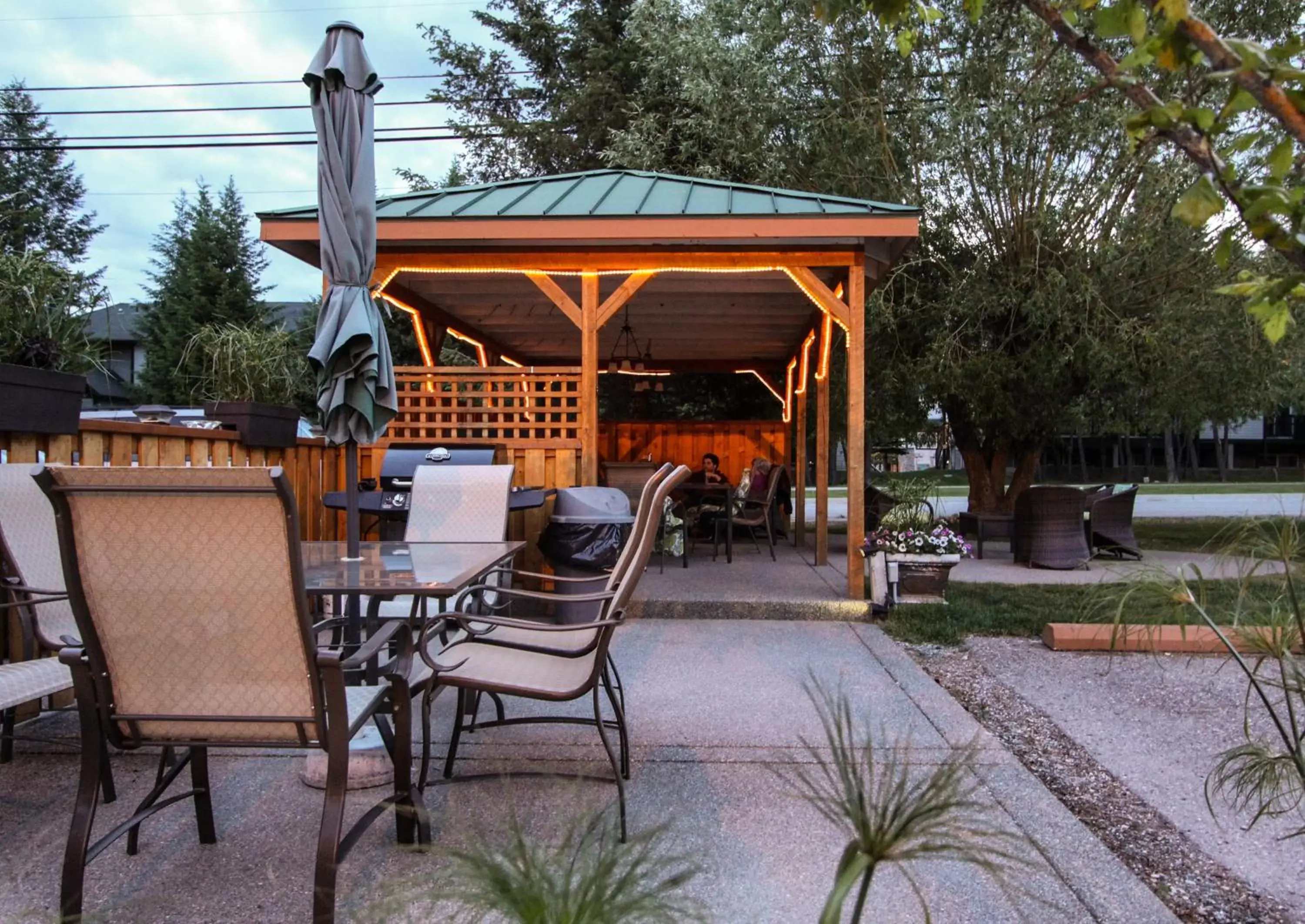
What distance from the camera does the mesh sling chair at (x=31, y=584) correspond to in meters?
2.73

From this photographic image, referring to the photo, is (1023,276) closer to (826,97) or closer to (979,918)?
(826,97)

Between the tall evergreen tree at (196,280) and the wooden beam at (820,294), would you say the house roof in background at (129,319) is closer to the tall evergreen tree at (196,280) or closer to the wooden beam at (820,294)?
the tall evergreen tree at (196,280)

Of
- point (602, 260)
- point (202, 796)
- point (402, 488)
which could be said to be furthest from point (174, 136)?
point (202, 796)

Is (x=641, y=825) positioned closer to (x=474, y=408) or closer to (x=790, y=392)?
(x=474, y=408)

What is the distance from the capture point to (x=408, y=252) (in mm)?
6395

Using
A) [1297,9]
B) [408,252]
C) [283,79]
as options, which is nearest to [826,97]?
[1297,9]

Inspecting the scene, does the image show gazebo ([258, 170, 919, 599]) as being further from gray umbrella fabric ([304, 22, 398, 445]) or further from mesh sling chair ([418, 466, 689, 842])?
mesh sling chair ([418, 466, 689, 842])

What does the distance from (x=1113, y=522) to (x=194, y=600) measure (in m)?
8.84

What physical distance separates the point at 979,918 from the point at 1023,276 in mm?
8767

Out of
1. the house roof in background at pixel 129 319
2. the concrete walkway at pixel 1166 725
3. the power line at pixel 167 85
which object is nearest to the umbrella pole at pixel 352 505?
the concrete walkway at pixel 1166 725

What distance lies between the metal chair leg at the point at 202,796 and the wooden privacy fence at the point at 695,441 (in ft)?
31.5

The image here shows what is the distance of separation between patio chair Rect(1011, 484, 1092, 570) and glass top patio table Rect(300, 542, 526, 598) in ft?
19.8

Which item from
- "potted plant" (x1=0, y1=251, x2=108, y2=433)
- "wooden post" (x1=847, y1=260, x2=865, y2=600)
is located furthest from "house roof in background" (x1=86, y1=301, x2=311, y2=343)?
"wooden post" (x1=847, y1=260, x2=865, y2=600)

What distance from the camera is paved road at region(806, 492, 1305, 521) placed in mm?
16375
